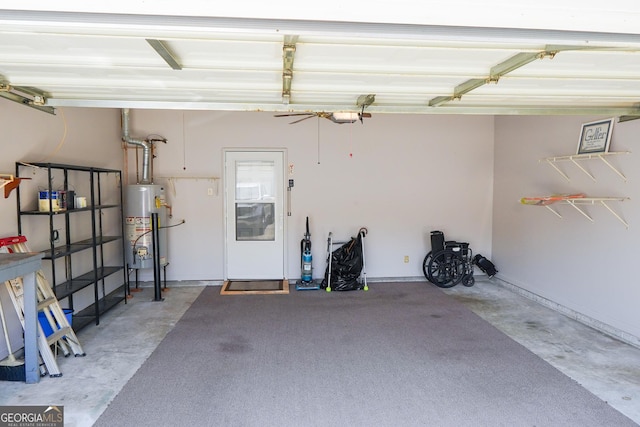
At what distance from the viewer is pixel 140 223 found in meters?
5.21

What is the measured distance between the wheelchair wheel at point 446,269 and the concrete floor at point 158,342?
41 centimetres

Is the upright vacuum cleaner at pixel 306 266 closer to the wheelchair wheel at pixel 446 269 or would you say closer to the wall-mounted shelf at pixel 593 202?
the wheelchair wheel at pixel 446 269

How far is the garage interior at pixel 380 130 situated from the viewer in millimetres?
1442

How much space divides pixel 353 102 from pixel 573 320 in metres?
3.46

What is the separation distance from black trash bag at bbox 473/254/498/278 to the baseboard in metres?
0.23

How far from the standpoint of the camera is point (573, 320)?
4383mm

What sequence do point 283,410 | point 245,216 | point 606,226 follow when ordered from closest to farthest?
point 283,410 < point 606,226 < point 245,216

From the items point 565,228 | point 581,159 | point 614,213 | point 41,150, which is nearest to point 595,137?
point 581,159

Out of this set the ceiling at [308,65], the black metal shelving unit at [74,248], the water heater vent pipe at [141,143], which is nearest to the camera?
the ceiling at [308,65]

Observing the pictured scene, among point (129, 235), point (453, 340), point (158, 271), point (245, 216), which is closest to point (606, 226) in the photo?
point (453, 340)

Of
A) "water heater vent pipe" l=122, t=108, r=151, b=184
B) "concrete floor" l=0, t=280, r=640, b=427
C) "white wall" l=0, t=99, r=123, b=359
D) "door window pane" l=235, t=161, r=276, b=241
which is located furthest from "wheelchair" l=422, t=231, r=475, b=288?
"white wall" l=0, t=99, r=123, b=359

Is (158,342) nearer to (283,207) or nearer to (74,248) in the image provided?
(74,248)

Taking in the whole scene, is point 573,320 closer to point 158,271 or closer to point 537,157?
point 537,157

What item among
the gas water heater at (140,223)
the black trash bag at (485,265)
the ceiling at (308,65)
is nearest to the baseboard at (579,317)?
the black trash bag at (485,265)
